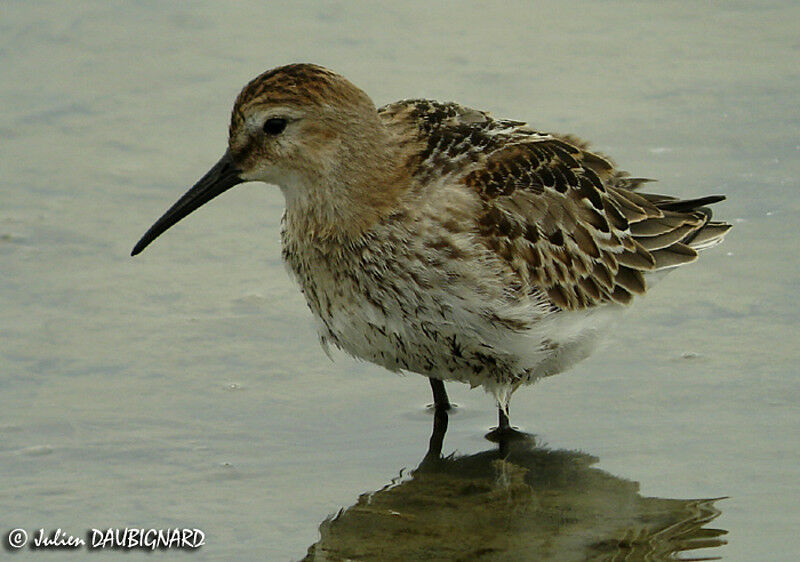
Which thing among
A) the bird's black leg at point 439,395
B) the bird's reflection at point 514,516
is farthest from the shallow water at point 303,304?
the bird's black leg at point 439,395

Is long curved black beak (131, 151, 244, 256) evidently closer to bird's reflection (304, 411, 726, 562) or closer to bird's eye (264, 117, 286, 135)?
bird's eye (264, 117, 286, 135)

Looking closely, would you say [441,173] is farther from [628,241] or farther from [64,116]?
[64,116]

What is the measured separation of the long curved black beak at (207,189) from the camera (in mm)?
8508

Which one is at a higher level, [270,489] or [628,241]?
[628,241]

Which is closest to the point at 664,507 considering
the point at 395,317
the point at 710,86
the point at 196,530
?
the point at 395,317

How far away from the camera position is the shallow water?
8242 mm

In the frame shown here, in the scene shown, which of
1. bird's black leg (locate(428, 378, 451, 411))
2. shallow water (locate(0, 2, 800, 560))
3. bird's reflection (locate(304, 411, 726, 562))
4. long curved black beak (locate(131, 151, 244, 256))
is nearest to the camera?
bird's reflection (locate(304, 411, 726, 562))

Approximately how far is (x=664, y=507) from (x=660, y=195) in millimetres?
2401

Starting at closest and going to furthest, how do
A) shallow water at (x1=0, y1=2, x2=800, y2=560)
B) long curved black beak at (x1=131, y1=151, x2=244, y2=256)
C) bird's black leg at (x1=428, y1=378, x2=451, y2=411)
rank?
1. shallow water at (x1=0, y1=2, x2=800, y2=560)
2. long curved black beak at (x1=131, y1=151, x2=244, y2=256)
3. bird's black leg at (x1=428, y1=378, x2=451, y2=411)

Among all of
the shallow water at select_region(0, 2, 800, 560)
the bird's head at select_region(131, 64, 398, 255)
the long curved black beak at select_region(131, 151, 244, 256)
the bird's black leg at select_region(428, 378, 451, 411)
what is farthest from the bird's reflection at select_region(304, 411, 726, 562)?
the long curved black beak at select_region(131, 151, 244, 256)

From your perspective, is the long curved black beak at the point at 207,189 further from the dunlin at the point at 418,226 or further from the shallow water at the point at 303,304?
the shallow water at the point at 303,304

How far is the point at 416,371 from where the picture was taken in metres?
8.52

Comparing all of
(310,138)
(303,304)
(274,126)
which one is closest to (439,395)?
(303,304)

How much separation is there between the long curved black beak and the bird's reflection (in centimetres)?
175
